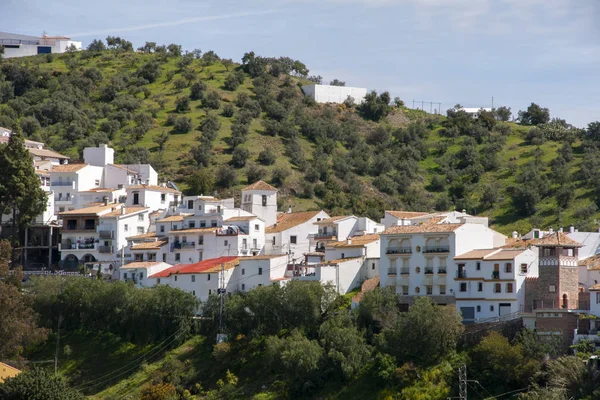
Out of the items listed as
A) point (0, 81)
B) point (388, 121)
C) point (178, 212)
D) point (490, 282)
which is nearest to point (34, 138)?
point (0, 81)

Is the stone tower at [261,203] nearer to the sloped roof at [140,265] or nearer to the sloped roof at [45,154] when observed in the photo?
the sloped roof at [140,265]

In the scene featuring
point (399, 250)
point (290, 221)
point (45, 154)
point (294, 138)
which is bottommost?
point (399, 250)

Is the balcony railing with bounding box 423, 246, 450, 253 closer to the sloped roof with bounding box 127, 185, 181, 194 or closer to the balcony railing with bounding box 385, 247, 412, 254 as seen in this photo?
the balcony railing with bounding box 385, 247, 412, 254

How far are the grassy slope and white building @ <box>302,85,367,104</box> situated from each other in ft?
23.5

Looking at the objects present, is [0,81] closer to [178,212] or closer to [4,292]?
[178,212]

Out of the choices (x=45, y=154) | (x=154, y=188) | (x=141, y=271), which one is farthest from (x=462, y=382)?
(x=45, y=154)

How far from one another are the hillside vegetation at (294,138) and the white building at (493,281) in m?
32.7

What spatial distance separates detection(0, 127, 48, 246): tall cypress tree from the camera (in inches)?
4195

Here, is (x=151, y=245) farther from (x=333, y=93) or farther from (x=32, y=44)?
(x=32, y=44)

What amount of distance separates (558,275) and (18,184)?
50.6 m

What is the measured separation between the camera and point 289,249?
339ft

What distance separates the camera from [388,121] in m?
172

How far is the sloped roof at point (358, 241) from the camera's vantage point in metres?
95.1

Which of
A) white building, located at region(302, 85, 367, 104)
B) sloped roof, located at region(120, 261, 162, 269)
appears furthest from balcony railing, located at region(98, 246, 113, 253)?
white building, located at region(302, 85, 367, 104)
